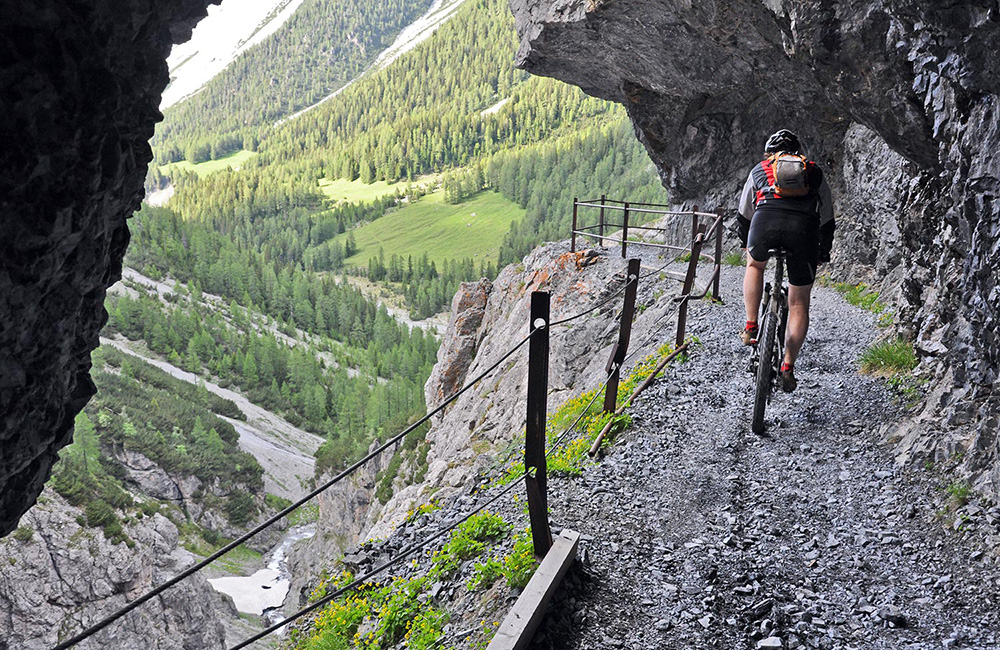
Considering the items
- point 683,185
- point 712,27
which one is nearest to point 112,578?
point 683,185

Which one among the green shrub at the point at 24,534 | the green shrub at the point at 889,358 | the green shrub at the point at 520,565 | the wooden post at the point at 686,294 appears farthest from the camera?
the green shrub at the point at 24,534

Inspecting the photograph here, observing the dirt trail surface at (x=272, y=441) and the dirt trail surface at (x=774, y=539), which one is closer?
the dirt trail surface at (x=774, y=539)

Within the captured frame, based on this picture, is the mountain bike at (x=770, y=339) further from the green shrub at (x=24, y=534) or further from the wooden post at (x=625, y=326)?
the green shrub at (x=24, y=534)

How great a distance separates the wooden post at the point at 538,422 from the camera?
4.11 m

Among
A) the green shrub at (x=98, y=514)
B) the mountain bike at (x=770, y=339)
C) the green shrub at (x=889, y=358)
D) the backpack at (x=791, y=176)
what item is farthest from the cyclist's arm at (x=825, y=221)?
the green shrub at (x=98, y=514)

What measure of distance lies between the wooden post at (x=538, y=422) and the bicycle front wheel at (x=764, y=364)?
9.34 feet

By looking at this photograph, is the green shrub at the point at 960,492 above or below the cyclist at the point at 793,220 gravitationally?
below

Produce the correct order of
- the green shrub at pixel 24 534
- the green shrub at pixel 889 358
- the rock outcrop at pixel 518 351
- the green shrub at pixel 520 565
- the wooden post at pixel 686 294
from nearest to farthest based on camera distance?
the green shrub at pixel 520 565 < the green shrub at pixel 889 358 < the wooden post at pixel 686 294 < the rock outcrop at pixel 518 351 < the green shrub at pixel 24 534

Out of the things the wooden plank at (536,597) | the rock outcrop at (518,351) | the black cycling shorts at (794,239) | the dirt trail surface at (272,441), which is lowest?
the dirt trail surface at (272,441)

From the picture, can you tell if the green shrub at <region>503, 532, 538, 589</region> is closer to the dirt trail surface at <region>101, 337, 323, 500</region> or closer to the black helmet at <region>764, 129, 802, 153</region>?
the black helmet at <region>764, 129, 802, 153</region>

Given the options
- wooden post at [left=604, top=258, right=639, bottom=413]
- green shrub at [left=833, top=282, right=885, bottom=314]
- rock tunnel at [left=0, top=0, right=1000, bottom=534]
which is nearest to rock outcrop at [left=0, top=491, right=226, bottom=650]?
rock tunnel at [left=0, top=0, right=1000, bottom=534]

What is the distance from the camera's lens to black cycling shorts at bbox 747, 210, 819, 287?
5.78m

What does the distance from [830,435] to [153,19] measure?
696 cm

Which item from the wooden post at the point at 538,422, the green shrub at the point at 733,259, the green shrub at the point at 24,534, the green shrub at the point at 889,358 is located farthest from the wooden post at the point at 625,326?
the green shrub at the point at 24,534
